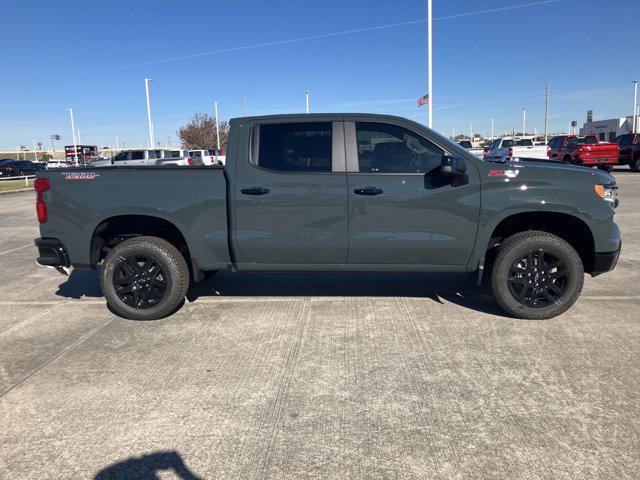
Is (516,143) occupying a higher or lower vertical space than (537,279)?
higher

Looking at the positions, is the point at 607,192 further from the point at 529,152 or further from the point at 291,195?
the point at 529,152

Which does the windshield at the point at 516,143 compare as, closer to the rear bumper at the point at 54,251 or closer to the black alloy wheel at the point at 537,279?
the black alloy wheel at the point at 537,279

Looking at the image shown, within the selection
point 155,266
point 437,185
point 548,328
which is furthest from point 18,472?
point 548,328

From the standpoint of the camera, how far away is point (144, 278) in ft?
15.9

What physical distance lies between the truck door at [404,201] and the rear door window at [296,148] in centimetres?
23

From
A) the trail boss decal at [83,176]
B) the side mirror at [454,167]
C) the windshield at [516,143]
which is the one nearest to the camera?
the side mirror at [454,167]

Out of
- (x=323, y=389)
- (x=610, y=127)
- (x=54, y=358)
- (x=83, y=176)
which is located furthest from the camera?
(x=610, y=127)

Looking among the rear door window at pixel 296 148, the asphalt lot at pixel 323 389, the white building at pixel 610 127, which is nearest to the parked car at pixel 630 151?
the asphalt lot at pixel 323 389

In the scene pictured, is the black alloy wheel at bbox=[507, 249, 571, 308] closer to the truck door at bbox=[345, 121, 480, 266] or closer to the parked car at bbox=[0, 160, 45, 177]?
the truck door at bbox=[345, 121, 480, 266]

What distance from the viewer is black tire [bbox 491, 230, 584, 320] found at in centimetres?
455

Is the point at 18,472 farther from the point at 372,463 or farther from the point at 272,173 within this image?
the point at 272,173

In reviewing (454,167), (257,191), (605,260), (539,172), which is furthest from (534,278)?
(257,191)

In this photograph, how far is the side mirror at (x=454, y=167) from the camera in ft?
13.9

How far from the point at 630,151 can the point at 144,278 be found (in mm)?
25909
